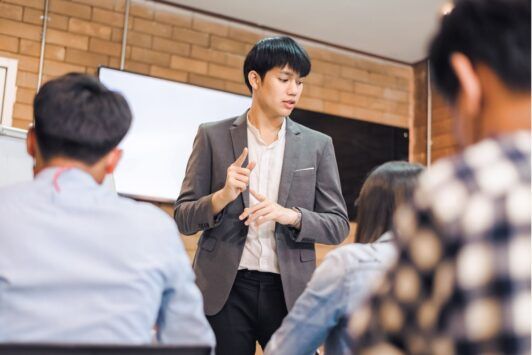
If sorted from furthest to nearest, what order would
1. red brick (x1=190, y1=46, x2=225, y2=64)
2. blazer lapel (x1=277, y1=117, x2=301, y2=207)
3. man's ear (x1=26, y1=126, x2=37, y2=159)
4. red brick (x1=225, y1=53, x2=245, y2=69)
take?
red brick (x1=225, y1=53, x2=245, y2=69) → red brick (x1=190, y1=46, x2=225, y2=64) → blazer lapel (x1=277, y1=117, x2=301, y2=207) → man's ear (x1=26, y1=126, x2=37, y2=159)

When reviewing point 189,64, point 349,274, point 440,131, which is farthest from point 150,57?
point 349,274

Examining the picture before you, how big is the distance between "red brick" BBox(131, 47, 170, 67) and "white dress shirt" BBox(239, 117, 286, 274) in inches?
90.1

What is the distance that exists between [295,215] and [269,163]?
1.00 ft

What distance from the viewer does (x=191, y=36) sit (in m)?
4.73

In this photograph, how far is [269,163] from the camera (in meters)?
2.37

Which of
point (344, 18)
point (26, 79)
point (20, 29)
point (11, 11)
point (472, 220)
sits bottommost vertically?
point (472, 220)

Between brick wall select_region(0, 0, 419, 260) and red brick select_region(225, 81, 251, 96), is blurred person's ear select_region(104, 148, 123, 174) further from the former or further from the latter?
red brick select_region(225, 81, 251, 96)

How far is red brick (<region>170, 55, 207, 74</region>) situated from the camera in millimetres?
4637

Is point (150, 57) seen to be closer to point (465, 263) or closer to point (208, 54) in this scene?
point (208, 54)

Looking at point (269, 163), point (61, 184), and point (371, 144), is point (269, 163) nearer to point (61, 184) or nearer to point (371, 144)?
point (61, 184)

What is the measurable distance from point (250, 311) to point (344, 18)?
3129 millimetres

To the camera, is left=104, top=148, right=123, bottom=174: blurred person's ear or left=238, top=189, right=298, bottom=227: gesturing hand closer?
left=104, top=148, right=123, bottom=174: blurred person's ear

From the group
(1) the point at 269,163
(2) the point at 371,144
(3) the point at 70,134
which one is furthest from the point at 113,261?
(2) the point at 371,144

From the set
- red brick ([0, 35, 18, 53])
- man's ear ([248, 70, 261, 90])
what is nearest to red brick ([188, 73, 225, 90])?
red brick ([0, 35, 18, 53])
